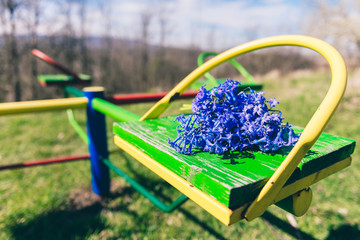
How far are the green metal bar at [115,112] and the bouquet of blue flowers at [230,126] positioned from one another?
0.48m

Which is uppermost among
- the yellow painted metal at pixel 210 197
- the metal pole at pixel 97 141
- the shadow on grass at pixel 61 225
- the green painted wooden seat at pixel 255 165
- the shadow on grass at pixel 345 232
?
the green painted wooden seat at pixel 255 165

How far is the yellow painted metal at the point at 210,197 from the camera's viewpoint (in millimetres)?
594

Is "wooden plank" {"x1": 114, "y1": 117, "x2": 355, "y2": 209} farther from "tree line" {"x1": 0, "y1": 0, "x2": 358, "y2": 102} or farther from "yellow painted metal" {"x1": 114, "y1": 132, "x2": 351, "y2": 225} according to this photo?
"tree line" {"x1": 0, "y1": 0, "x2": 358, "y2": 102}

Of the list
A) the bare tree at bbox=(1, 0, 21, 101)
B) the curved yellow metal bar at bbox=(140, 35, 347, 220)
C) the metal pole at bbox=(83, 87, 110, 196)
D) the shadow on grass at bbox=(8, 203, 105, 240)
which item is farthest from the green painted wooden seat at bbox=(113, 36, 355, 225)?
the bare tree at bbox=(1, 0, 21, 101)

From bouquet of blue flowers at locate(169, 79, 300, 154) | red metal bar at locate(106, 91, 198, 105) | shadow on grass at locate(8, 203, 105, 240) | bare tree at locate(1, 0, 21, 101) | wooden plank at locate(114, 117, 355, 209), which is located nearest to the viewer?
wooden plank at locate(114, 117, 355, 209)

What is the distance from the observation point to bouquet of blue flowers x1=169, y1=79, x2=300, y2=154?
75cm

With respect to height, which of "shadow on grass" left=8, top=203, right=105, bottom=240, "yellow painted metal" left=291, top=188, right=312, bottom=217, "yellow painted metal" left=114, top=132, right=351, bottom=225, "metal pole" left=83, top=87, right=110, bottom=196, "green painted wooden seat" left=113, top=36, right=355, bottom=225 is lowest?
"shadow on grass" left=8, top=203, right=105, bottom=240

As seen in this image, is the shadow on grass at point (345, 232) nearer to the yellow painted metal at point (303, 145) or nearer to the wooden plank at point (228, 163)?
the wooden plank at point (228, 163)

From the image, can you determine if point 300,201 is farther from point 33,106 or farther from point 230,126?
point 33,106

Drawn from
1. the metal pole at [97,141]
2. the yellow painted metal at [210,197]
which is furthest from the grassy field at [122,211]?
the yellow painted metal at [210,197]

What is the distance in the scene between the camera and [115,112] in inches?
53.1

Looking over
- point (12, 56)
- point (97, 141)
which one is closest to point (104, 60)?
point (12, 56)

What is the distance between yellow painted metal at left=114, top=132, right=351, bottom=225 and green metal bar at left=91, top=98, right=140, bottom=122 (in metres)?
0.29

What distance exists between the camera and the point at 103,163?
2133mm
